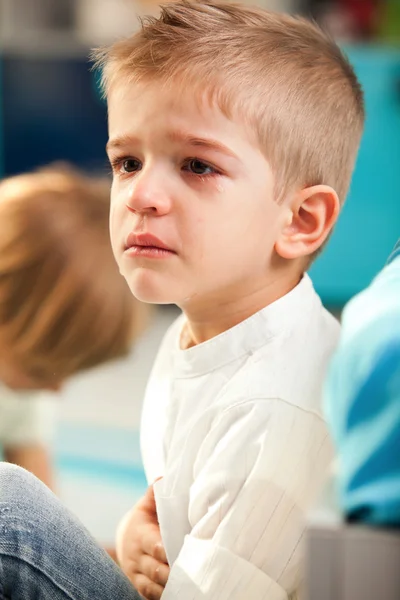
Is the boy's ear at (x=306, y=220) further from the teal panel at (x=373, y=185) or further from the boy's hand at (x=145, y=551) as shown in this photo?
the teal panel at (x=373, y=185)

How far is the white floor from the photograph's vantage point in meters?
1.60

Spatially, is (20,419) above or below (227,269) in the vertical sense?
below

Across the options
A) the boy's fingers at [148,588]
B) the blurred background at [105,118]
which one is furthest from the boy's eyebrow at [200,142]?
the blurred background at [105,118]

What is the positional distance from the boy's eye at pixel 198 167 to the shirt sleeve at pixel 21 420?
28.2 inches

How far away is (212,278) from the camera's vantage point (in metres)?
0.77

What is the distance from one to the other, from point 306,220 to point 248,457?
0.70 ft

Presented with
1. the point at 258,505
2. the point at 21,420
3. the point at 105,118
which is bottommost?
the point at 21,420

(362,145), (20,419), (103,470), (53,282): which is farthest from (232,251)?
(362,145)

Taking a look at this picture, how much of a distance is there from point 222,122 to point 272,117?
43 millimetres

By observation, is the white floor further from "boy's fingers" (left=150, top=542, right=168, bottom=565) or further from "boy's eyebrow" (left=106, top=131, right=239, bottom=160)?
"boy's eyebrow" (left=106, top=131, right=239, bottom=160)

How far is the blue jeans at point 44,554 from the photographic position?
0.71 m

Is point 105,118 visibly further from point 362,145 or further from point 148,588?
point 148,588

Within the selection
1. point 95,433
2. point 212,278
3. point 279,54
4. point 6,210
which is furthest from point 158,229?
point 95,433

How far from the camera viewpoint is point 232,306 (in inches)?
31.5
